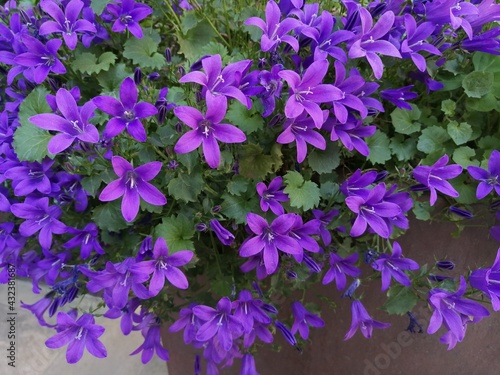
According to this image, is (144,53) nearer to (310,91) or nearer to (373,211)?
(310,91)

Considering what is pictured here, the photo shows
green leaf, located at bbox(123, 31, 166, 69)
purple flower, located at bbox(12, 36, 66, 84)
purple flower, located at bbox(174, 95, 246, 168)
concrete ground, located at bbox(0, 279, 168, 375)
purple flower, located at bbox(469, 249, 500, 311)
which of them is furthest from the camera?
concrete ground, located at bbox(0, 279, 168, 375)

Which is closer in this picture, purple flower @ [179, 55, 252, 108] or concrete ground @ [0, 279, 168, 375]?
purple flower @ [179, 55, 252, 108]

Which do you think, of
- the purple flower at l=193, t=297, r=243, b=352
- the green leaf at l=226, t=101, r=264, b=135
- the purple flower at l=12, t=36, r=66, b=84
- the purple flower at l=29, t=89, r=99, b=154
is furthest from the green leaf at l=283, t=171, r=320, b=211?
the purple flower at l=12, t=36, r=66, b=84

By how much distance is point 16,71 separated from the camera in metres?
0.98

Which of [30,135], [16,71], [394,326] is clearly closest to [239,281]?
[394,326]

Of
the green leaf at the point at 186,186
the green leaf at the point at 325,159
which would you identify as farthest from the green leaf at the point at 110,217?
the green leaf at the point at 325,159

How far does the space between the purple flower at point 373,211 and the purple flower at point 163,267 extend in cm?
27

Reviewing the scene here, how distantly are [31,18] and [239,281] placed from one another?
2.29 feet

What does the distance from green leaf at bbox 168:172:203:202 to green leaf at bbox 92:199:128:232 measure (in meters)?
0.14

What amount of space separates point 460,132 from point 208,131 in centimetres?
52

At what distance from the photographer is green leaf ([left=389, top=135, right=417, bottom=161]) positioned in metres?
0.99

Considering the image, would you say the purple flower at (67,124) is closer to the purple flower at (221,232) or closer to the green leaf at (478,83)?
the purple flower at (221,232)

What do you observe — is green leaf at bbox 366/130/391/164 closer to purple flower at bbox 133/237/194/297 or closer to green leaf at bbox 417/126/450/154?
green leaf at bbox 417/126/450/154

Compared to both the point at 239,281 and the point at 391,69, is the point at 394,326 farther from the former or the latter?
the point at 391,69
